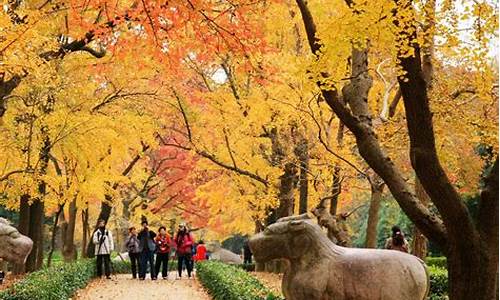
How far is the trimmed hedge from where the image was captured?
9328 millimetres

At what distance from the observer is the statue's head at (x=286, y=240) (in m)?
6.34

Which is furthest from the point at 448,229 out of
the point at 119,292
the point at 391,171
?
the point at 119,292

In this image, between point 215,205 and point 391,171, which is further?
point 215,205

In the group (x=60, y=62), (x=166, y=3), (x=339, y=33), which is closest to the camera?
(x=339, y=33)

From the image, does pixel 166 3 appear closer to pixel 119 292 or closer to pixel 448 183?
pixel 448 183

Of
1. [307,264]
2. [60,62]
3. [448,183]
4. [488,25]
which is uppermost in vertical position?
[60,62]

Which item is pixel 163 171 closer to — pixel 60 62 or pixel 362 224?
pixel 362 224

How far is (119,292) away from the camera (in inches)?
596

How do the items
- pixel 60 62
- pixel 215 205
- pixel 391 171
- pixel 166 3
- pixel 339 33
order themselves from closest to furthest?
1. pixel 339 33
2. pixel 391 171
3. pixel 166 3
4. pixel 60 62
5. pixel 215 205

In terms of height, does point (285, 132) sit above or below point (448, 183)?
above

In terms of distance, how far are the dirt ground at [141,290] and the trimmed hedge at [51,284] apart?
34cm

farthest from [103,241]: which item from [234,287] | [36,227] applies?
[234,287]

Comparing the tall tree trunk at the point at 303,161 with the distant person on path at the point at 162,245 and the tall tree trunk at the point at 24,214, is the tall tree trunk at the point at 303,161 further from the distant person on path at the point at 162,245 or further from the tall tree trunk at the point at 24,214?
the tall tree trunk at the point at 24,214

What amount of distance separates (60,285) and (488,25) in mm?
9240
